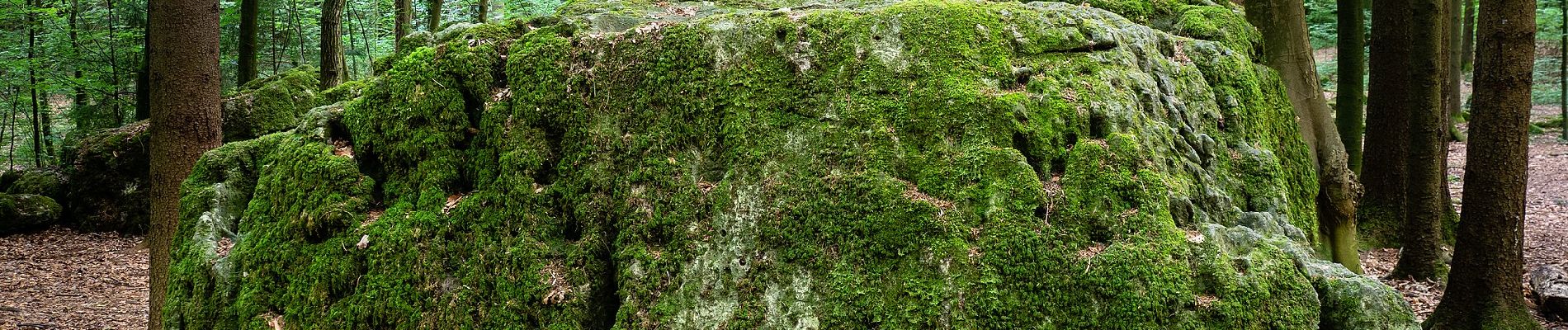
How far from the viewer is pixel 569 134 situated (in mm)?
3906

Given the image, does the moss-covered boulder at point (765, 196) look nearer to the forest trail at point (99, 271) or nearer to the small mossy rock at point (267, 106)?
the forest trail at point (99, 271)

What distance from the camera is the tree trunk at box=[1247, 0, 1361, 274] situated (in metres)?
5.89

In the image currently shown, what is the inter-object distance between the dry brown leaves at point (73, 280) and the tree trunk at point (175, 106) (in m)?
3.91

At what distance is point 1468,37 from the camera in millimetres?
22797

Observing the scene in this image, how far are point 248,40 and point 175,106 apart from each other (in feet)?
24.1

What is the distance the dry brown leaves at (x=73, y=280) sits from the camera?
8781mm

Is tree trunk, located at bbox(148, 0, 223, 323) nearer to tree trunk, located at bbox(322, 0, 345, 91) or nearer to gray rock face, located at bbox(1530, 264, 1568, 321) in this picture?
tree trunk, located at bbox(322, 0, 345, 91)

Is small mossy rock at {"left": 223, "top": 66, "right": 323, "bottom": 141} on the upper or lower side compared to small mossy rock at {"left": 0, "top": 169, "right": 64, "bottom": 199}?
upper

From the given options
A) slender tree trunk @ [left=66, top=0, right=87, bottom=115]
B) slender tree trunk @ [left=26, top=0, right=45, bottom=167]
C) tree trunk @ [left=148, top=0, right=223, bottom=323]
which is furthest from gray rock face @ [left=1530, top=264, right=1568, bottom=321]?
slender tree trunk @ [left=26, top=0, right=45, bottom=167]

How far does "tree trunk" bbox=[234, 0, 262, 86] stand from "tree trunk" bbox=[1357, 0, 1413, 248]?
45.8ft

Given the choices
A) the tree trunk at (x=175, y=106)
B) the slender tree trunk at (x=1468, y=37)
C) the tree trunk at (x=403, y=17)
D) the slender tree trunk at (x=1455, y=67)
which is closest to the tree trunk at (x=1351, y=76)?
the slender tree trunk at (x=1455, y=67)

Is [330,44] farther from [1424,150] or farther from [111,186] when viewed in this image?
[1424,150]

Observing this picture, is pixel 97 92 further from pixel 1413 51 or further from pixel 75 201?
pixel 1413 51

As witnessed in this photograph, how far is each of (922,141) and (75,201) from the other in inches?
615
